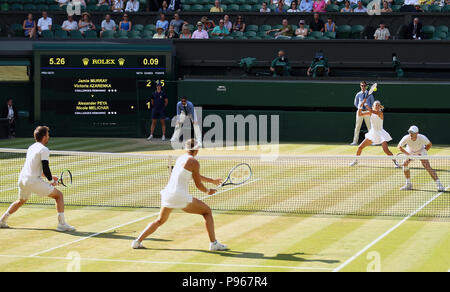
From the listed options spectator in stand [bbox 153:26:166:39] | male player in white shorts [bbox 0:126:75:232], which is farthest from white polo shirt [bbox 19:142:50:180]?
spectator in stand [bbox 153:26:166:39]

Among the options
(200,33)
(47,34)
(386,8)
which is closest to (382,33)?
(386,8)

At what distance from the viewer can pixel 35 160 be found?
13656 millimetres

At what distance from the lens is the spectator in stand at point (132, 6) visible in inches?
1341

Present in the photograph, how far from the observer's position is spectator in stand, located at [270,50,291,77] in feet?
102

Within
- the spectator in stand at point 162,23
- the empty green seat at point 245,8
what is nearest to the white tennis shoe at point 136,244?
the spectator in stand at point 162,23

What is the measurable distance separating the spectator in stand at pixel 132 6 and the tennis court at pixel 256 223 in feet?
41.3

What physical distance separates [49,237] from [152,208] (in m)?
3.27

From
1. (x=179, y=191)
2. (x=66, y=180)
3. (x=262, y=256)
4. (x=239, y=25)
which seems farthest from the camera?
(x=239, y=25)

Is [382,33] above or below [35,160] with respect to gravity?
above

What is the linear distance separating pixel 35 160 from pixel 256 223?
4064mm

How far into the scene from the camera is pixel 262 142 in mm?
30531

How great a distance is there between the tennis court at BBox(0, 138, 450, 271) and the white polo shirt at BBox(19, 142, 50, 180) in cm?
103

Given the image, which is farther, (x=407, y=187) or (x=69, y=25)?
(x=69, y=25)

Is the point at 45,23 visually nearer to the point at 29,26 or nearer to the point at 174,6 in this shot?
the point at 29,26
